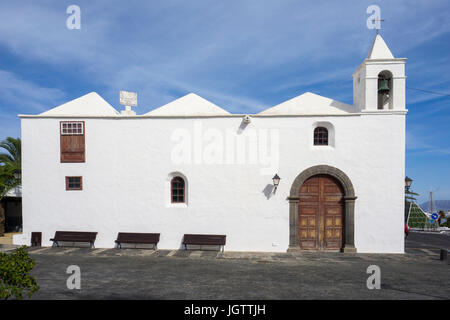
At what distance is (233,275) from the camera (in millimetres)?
9219

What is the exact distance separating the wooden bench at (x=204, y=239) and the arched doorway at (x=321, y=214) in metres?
3.62

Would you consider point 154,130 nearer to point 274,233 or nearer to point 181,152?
point 181,152

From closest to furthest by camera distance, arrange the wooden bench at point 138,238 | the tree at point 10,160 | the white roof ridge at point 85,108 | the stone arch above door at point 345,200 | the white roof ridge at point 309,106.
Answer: the stone arch above door at point 345,200
the wooden bench at point 138,238
the white roof ridge at point 309,106
the white roof ridge at point 85,108
the tree at point 10,160

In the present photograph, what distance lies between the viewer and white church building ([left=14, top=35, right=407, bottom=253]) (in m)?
12.6

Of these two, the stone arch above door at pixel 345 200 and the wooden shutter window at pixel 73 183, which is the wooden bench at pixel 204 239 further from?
the wooden shutter window at pixel 73 183

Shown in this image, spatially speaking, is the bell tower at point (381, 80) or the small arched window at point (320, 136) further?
the small arched window at point (320, 136)

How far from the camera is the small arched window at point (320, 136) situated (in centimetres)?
1311

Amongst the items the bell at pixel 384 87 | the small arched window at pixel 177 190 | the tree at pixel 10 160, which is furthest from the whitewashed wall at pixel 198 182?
the tree at pixel 10 160

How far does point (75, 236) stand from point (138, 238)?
121 inches

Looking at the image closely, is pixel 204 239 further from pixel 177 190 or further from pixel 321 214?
pixel 321 214

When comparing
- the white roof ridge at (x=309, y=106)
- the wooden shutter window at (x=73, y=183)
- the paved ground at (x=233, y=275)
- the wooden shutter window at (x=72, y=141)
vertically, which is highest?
the white roof ridge at (x=309, y=106)

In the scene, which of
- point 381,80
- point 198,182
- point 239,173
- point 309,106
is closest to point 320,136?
point 309,106

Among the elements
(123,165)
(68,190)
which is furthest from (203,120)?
(68,190)

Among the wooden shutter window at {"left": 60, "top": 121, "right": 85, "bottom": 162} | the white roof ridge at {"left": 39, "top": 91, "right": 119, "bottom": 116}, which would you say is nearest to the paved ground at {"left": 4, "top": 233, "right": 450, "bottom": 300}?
the wooden shutter window at {"left": 60, "top": 121, "right": 85, "bottom": 162}
